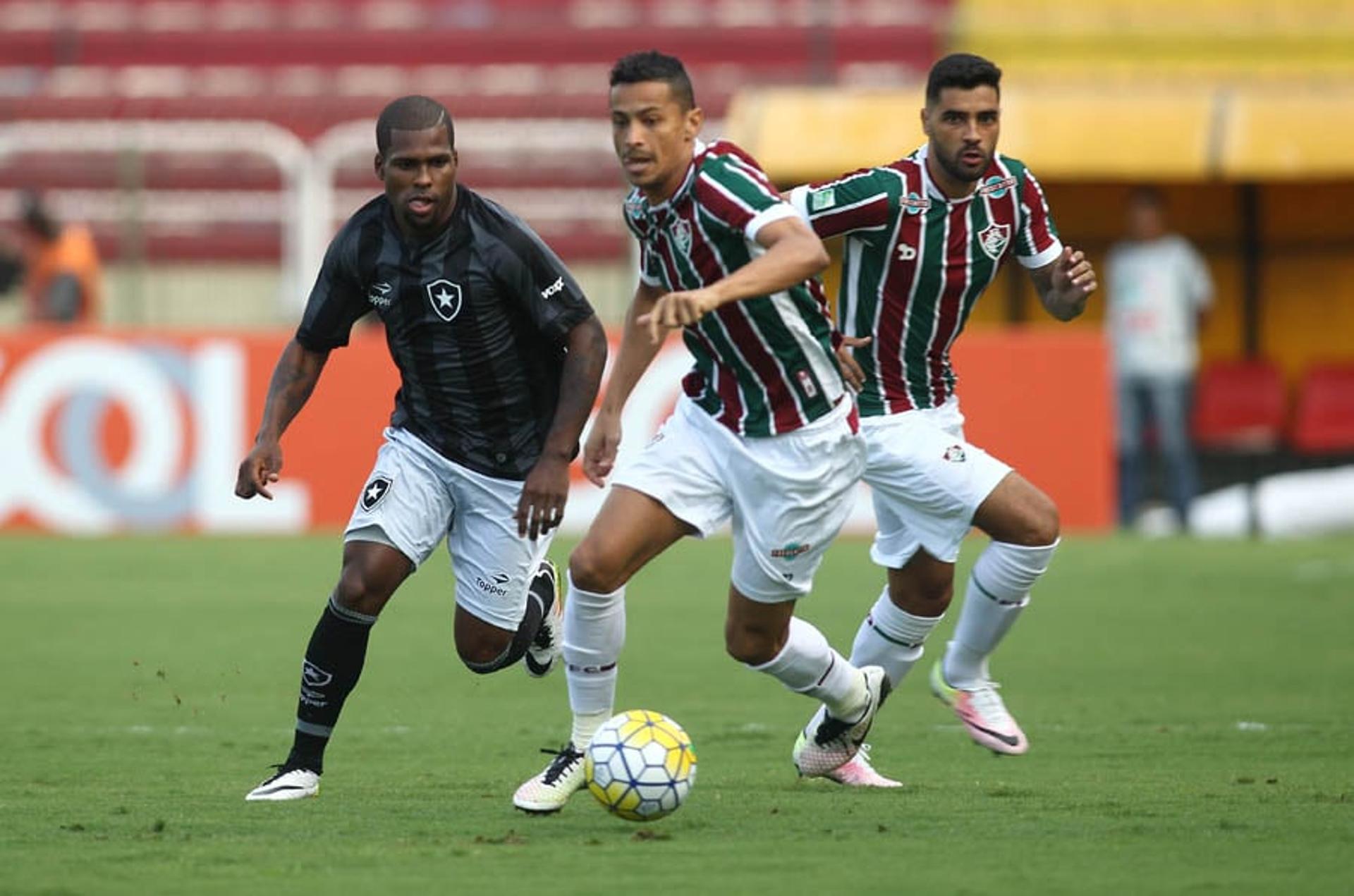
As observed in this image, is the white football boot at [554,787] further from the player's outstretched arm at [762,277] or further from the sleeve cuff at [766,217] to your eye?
the sleeve cuff at [766,217]

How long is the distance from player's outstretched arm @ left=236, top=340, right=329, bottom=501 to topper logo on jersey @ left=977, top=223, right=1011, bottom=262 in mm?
2095

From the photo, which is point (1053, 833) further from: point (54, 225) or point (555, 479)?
point (54, 225)

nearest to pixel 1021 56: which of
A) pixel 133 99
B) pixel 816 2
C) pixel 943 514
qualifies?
pixel 816 2

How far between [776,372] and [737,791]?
1262mm

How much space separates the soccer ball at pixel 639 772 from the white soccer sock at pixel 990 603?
1678 millimetres

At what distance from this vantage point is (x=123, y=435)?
1518cm

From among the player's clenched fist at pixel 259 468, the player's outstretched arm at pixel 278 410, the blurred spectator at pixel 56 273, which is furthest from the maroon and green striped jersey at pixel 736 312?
the blurred spectator at pixel 56 273

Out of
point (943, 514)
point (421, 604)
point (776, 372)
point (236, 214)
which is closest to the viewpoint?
point (776, 372)

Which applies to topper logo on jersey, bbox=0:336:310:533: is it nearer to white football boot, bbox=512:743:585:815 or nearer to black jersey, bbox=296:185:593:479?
black jersey, bbox=296:185:593:479

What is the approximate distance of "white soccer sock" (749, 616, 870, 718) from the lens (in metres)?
6.55

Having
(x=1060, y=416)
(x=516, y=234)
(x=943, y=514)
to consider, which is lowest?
(x=1060, y=416)

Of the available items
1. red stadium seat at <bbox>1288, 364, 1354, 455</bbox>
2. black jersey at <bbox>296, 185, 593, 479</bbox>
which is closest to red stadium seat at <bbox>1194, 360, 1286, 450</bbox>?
red stadium seat at <bbox>1288, 364, 1354, 455</bbox>

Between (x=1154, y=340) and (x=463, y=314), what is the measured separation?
994 centimetres

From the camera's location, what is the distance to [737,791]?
21.9ft
